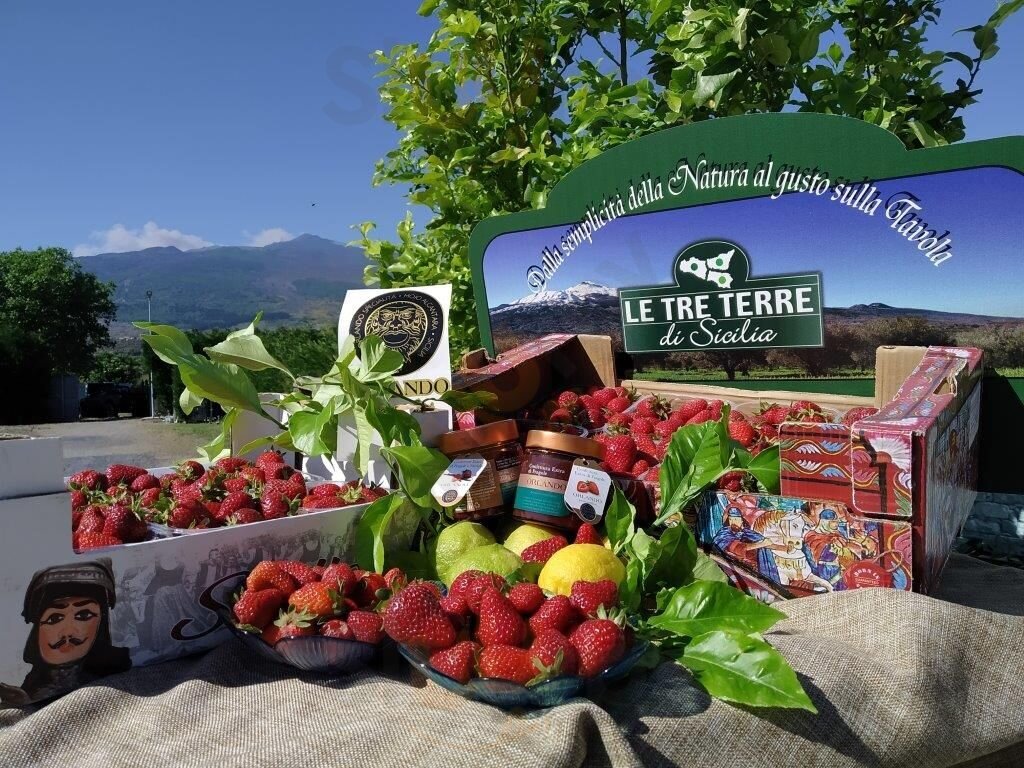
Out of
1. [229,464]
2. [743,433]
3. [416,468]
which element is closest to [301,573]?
[416,468]

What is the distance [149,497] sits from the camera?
1.95 m

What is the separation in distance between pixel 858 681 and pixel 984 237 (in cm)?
142

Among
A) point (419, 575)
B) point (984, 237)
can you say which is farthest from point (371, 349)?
point (984, 237)

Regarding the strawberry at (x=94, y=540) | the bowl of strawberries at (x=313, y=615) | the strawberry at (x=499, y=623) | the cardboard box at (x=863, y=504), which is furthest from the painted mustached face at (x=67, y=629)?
the cardboard box at (x=863, y=504)

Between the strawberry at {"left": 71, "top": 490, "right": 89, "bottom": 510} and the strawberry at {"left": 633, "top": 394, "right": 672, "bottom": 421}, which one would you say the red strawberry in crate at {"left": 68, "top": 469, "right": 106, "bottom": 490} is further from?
the strawberry at {"left": 633, "top": 394, "right": 672, "bottom": 421}

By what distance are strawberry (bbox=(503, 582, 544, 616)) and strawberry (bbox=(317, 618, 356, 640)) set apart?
296 mm

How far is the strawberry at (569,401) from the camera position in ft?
8.98

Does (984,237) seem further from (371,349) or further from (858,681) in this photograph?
(371,349)

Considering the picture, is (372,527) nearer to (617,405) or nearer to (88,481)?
(88,481)

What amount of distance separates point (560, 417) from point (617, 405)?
20 cm

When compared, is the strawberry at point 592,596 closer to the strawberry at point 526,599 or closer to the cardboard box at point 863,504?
the strawberry at point 526,599

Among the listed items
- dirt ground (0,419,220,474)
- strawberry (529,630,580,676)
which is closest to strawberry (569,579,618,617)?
strawberry (529,630,580,676)

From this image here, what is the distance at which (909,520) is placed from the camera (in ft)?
5.41

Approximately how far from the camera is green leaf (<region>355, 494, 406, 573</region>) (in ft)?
6.08
